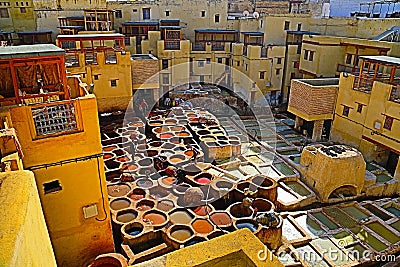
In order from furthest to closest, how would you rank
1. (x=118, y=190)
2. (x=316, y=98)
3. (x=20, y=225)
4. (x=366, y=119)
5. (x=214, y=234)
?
1. (x=316, y=98)
2. (x=366, y=119)
3. (x=118, y=190)
4. (x=214, y=234)
5. (x=20, y=225)

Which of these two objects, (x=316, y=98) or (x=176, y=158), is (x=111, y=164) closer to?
(x=176, y=158)

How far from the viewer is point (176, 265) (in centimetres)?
416

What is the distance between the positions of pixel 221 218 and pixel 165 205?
9.38ft

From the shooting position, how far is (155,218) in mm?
15023

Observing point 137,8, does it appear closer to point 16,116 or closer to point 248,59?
point 248,59

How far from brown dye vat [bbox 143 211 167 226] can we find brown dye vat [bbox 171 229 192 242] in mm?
907

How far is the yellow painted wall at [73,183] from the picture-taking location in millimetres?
9422

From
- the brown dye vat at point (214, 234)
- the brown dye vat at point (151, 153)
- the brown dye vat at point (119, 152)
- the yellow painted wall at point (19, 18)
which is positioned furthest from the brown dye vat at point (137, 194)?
the yellow painted wall at point (19, 18)

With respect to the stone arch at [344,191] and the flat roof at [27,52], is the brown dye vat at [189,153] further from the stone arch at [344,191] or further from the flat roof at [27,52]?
the flat roof at [27,52]

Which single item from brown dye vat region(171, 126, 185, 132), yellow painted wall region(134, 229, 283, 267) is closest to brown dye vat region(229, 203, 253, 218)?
brown dye vat region(171, 126, 185, 132)

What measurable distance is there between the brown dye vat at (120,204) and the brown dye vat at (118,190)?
513 mm

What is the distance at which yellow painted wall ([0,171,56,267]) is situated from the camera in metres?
2.92

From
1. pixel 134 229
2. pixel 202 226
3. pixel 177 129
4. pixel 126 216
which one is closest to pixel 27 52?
pixel 126 216

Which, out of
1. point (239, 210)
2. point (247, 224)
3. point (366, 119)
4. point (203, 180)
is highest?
point (366, 119)
